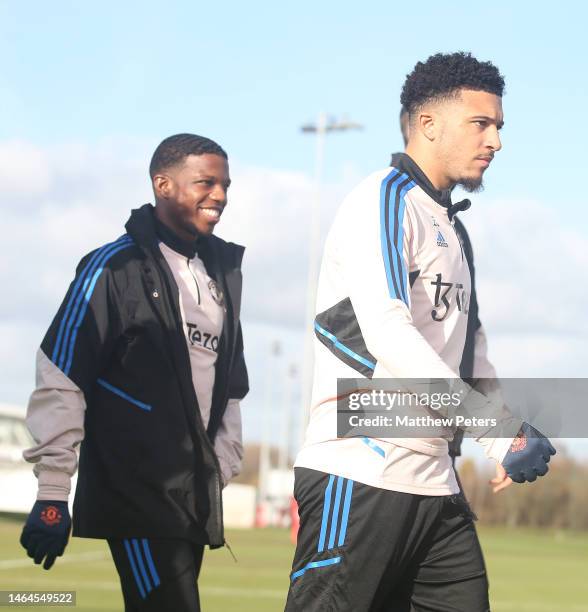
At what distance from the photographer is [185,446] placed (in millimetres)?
4930

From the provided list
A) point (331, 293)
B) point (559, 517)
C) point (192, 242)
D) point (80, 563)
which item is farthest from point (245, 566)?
point (559, 517)

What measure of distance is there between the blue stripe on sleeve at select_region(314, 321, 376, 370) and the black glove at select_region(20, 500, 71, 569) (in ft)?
4.24

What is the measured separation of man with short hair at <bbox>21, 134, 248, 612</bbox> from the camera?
4.70 m

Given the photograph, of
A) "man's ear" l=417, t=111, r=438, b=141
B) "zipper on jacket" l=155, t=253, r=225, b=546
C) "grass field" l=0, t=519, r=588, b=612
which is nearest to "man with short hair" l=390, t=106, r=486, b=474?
"man's ear" l=417, t=111, r=438, b=141

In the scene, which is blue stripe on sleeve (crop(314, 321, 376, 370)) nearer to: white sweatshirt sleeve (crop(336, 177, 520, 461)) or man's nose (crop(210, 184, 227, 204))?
white sweatshirt sleeve (crop(336, 177, 520, 461))

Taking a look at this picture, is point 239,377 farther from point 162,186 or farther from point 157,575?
point 157,575

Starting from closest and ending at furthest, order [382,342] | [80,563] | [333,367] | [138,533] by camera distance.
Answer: [382,342]
[333,367]
[138,533]
[80,563]

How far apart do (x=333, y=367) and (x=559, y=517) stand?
57.3m

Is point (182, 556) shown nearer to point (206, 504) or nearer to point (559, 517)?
point (206, 504)

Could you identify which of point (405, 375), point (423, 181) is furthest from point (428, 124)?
point (405, 375)

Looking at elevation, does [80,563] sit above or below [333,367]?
below

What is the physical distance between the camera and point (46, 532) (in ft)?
14.9

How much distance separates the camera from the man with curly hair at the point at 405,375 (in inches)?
146

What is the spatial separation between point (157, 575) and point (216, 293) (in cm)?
128
